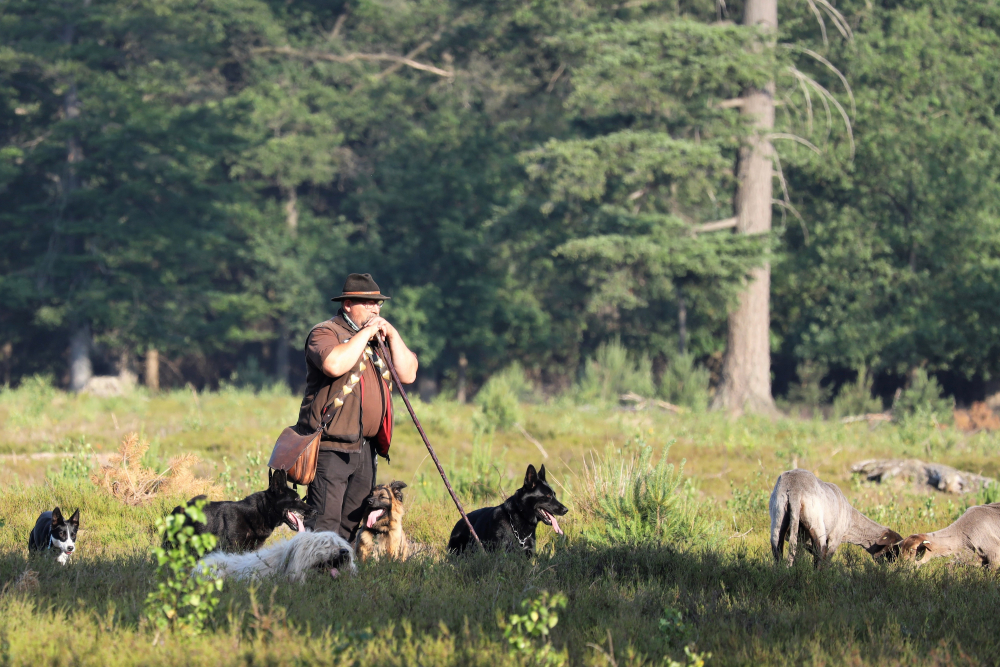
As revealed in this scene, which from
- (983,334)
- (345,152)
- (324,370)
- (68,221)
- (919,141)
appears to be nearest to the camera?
(324,370)

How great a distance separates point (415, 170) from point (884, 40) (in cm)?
1474

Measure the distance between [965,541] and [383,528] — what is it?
4.16 m

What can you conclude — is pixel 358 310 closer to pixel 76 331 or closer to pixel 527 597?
pixel 527 597

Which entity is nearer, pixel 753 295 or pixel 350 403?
pixel 350 403

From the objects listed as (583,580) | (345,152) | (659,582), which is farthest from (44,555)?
(345,152)

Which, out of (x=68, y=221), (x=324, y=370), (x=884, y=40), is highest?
(x=884, y=40)

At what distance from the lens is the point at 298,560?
5.79 meters

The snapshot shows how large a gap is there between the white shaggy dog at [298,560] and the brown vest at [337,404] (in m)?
0.71

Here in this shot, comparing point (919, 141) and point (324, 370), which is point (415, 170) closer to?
point (919, 141)

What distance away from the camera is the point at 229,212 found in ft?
111

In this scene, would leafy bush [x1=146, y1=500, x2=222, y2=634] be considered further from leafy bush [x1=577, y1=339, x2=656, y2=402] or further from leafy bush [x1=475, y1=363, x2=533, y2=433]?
leafy bush [x1=577, y1=339, x2=656, y2=402]

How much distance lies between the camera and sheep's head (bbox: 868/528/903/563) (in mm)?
6980

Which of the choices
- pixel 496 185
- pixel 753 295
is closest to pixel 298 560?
pixel 753 295

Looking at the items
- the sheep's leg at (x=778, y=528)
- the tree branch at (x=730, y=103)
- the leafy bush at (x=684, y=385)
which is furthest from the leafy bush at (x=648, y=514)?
the tree branch at (x=730, y=103)
